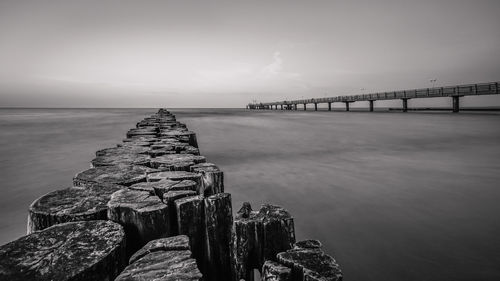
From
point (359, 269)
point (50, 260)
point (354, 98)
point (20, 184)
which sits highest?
point (354, 98)

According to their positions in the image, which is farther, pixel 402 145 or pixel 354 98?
pixel 354 98

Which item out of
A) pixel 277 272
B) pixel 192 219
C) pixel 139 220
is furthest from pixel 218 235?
pixel 277 272

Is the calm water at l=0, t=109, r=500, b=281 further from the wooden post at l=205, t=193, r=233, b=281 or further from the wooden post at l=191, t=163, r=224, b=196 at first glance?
the wooden post at l=191, t=163, r=224, b=196

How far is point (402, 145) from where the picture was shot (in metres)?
10.9

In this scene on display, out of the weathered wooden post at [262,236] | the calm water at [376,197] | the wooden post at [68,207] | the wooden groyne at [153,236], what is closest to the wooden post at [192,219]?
the wooden groyne at [153,236]

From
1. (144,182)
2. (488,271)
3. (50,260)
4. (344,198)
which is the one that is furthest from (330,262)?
(344,198)

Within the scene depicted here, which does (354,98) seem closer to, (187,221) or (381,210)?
(381,210)

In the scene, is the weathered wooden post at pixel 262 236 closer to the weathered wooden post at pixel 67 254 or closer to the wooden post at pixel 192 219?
the wooden post at pixel 192 219

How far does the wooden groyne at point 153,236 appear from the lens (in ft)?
3.78

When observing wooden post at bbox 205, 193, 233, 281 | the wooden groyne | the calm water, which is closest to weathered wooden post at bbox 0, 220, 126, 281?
the wooden groyne

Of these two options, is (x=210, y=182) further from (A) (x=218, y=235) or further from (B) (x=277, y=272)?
(B) (x=277, y=272)

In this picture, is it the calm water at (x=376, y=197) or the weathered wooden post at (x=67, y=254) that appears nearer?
the weathered wooden post at (x=67, y=254)

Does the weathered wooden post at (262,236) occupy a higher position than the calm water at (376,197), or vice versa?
the weathered wooden post at (262,236)

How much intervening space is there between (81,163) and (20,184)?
2.40 m
